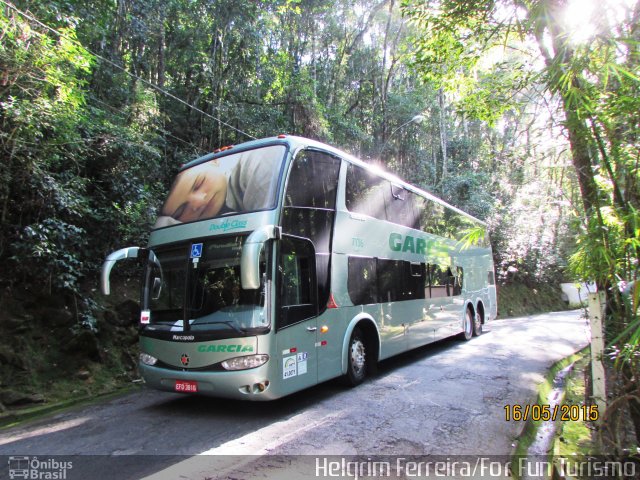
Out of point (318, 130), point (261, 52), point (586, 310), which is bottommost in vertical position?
point (586, 310)

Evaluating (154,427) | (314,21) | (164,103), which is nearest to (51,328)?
(154,427)

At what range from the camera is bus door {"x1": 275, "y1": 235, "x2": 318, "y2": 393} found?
500cm

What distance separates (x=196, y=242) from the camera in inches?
208

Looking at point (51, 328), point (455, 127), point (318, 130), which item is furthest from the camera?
point (455, 127)

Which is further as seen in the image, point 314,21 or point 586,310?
point 314,21

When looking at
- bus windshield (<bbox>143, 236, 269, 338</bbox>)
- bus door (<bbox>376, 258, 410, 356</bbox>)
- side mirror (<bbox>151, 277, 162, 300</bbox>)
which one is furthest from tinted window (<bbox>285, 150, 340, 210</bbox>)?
side mirror (<bbox>151, 277, 162, 300</bbox>)

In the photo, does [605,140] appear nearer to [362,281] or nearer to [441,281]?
[362,281]

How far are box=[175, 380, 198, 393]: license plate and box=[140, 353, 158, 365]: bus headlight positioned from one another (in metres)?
0.53

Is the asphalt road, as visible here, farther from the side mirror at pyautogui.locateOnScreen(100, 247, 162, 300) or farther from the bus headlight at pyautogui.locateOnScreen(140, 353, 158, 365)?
the side mirror at pyautogui.locateOnScreen(100, 247, 162, 300)

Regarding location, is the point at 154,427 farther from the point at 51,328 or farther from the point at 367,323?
the point at 51,328

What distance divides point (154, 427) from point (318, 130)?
37.0ft

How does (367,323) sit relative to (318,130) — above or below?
below

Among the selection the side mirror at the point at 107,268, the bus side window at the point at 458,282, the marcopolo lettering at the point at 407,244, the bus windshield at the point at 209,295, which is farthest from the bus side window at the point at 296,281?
the bus side window at the point at 458,282

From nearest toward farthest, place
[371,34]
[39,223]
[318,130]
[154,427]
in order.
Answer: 1. [154,427]
2. [39,223]
3. [318,130]
4. [371,34]
